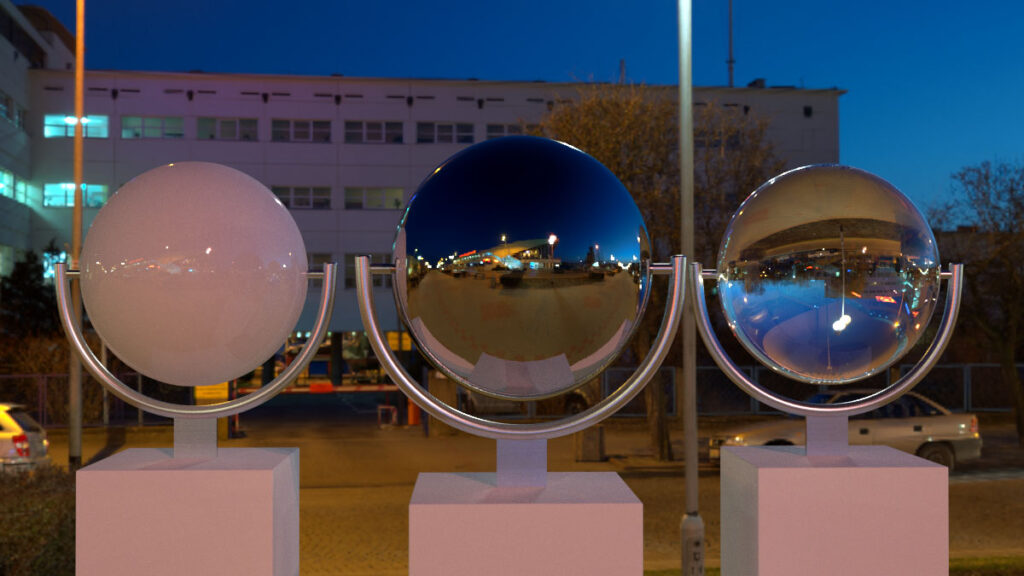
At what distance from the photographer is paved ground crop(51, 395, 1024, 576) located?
952cm

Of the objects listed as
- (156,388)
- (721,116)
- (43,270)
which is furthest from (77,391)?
(43,270)

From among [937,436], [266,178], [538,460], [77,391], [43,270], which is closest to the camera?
[538,460]

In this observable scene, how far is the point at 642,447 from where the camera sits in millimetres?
17250

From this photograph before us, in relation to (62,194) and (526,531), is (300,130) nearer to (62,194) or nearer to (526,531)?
(62,194)

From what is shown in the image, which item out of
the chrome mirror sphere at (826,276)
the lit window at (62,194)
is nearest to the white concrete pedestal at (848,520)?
the chrome mirror sphere at (826,276)

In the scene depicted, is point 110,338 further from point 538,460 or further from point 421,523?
point 538,460

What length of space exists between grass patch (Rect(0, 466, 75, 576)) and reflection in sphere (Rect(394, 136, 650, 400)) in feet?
12.5

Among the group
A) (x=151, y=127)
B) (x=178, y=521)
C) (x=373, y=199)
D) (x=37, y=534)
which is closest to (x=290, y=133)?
(x=373, y=199)

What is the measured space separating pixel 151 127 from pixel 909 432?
1117 inches

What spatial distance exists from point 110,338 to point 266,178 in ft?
102

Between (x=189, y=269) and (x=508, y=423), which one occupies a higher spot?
(x=189, y=269)

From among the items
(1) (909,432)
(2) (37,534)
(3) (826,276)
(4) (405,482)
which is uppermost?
(3) (826,276)

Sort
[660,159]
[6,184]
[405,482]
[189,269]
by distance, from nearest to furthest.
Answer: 1. [189,269]
2. [405,482]
3. [660,159]
4. [6,184]

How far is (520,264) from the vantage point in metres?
2.81
